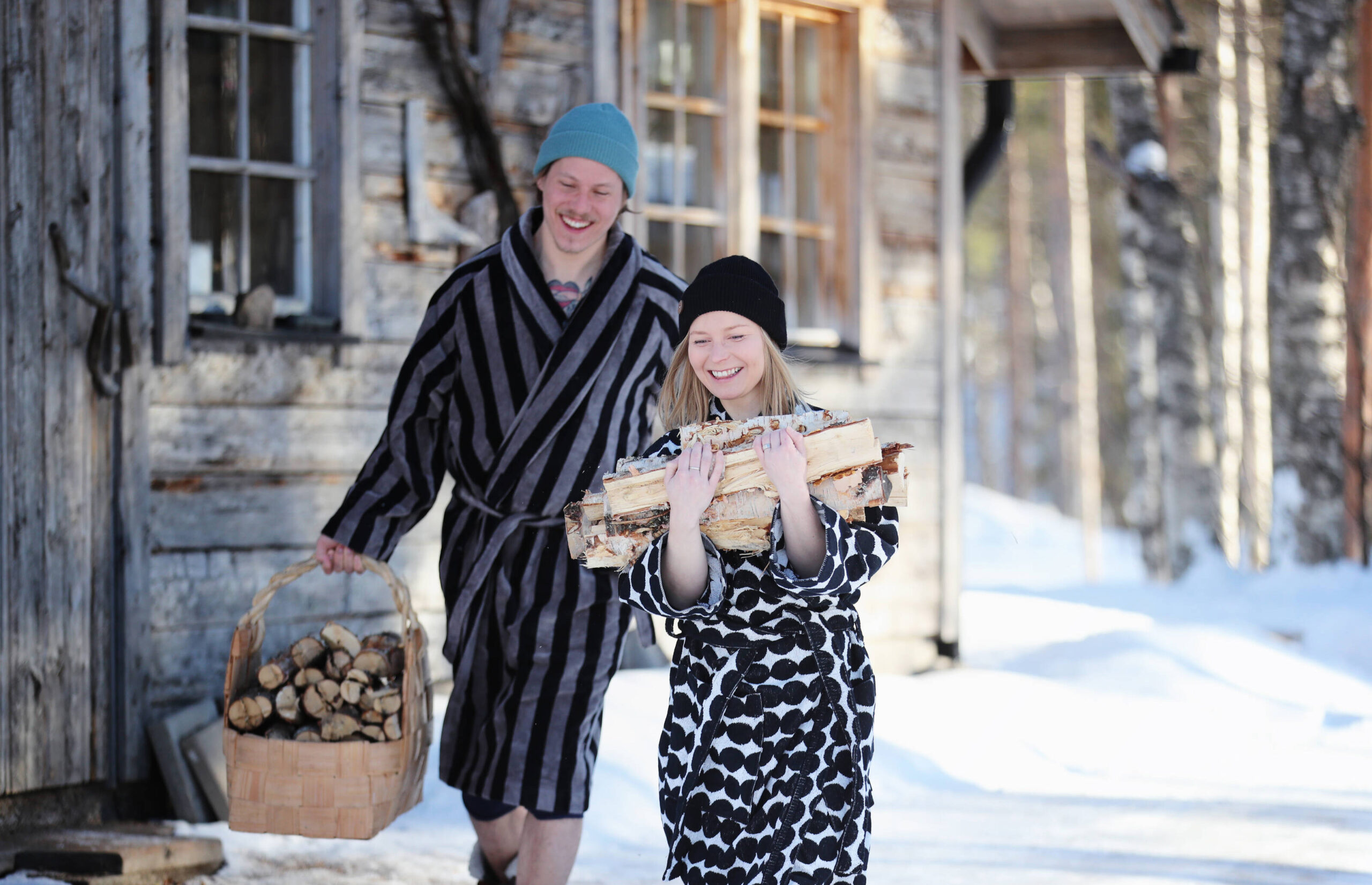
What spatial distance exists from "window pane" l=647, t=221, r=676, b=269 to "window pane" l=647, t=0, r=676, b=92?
1.94ft

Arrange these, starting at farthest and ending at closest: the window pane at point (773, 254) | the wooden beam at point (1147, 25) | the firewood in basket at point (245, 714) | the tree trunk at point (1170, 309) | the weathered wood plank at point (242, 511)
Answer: the tree trunk at point (1170, 309) → the wooden beam at point (1147, 25) → the window pane at point (773, 254) → the weathered wood plank at point (242, 511) → the firewood in basket at point (245, 714)

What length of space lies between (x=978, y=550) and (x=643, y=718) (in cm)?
1379

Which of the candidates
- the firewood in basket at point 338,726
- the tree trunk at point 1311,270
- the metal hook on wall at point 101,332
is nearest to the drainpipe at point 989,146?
the tree trunk at point 1311,270

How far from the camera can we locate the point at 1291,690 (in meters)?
6.40

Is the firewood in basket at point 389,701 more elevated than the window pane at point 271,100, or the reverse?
the window pane at point 271,100

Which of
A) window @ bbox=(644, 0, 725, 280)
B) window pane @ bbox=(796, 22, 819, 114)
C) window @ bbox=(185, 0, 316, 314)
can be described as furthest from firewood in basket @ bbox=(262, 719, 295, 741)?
window pane @ bbox=(796, 22, 819, 114)

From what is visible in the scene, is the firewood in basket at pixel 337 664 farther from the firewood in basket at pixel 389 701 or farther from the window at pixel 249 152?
the window at pixel 249 152

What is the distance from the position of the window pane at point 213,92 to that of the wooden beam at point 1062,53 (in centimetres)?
Answer: 436

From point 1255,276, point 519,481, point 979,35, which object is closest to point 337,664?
point 519,481

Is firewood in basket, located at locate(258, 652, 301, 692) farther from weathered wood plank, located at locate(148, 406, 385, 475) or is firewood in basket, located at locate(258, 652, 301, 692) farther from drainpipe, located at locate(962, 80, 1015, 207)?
drainpipe, located at locate(962, 80, 1015, 207)

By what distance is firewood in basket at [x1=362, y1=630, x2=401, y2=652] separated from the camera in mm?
3363

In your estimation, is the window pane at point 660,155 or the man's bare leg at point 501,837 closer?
the man's bare leg at point 501,837

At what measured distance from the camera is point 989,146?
7.26 m

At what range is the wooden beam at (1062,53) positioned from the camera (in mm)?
7535
